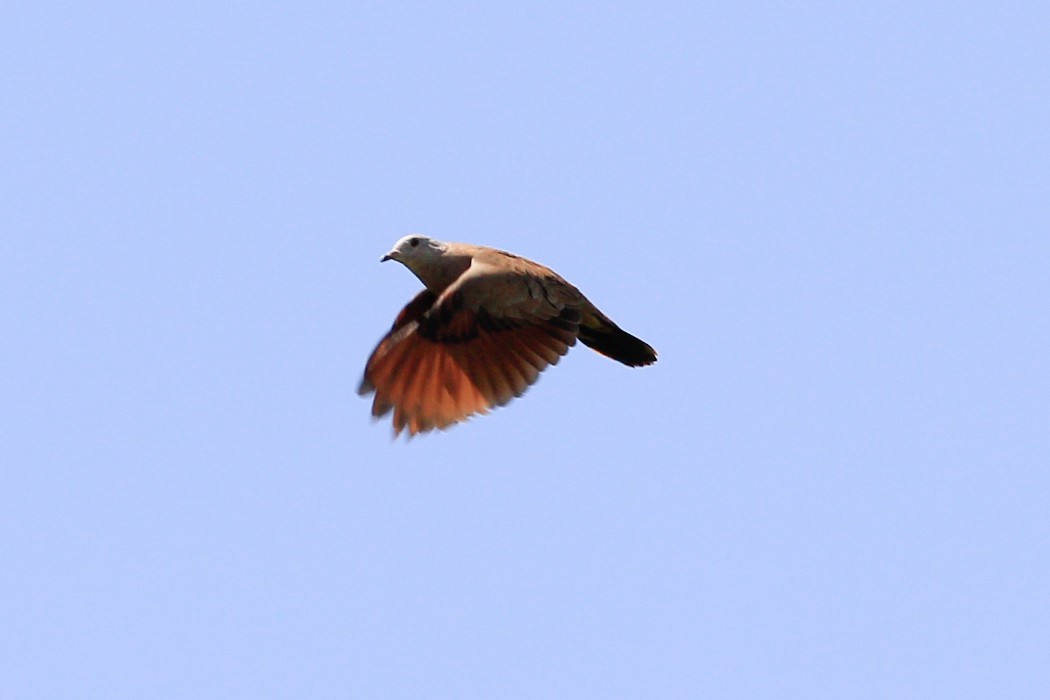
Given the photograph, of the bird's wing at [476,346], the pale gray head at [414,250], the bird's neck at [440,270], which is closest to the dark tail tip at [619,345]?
the bird's wing at [476,346]

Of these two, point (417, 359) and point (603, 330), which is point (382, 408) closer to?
point (417, 359)

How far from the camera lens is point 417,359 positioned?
42.7 ft

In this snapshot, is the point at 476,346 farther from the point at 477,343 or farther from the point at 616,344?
the point at 616,344

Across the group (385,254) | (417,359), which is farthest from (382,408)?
(385,254)

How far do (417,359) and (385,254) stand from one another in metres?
1.09

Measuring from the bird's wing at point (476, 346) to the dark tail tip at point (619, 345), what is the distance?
61cm

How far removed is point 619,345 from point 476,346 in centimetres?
142

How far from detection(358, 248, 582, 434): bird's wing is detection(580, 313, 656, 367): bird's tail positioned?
54cm

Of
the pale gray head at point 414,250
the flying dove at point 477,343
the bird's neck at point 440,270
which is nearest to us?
the flying dove at point 477,343

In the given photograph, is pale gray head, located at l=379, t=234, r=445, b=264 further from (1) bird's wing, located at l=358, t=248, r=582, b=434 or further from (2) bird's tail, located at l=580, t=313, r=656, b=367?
(2) bird's tail, located at l=580, t=313, r=656, b=367

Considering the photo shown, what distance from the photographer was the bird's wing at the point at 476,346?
12.6 m

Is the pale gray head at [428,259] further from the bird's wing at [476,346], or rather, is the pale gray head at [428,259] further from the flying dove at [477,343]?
the bird's wing at [476,346]

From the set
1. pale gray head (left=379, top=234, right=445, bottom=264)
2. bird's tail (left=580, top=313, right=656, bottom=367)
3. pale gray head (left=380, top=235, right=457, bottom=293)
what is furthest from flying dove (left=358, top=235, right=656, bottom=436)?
pale gray head (left=379, top=234, right=445, bottom=264)

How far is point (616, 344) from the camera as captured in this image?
1365cm
